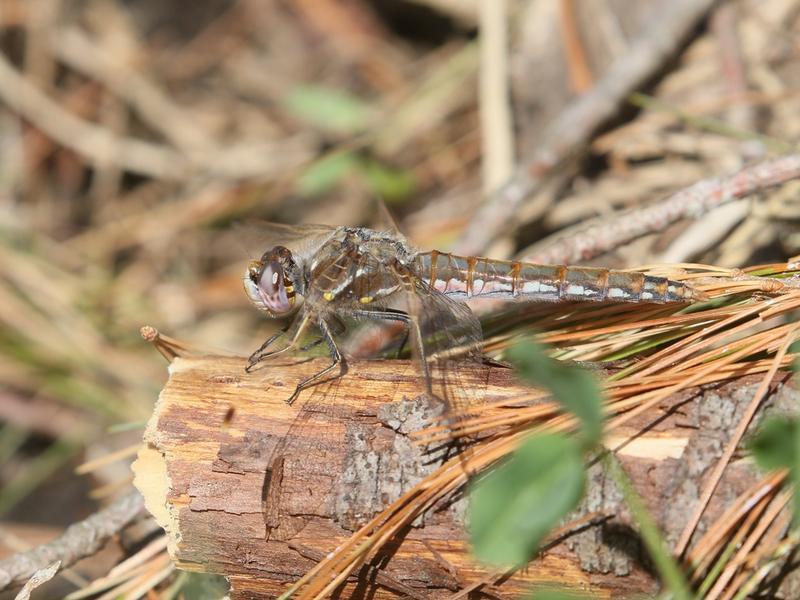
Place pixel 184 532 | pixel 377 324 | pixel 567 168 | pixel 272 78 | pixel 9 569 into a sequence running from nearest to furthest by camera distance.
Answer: pixel 184 532
pixel 9 569
pixel 377 324
pixel 567 168
pixel 272 78

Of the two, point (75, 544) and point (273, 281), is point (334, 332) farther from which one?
point (75, 544)

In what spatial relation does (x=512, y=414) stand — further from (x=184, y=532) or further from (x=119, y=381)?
(x=119, y=381)

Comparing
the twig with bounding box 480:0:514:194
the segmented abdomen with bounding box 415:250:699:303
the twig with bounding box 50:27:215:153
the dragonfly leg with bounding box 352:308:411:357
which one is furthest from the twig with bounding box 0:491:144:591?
the twig with bounding box 50:27:215:153

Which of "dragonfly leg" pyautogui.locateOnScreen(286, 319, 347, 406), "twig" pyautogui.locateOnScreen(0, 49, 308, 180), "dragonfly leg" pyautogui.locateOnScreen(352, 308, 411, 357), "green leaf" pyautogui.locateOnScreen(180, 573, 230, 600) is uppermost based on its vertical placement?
"twig" pyautogui.locateOnScreen(0, 49, 308, 180)

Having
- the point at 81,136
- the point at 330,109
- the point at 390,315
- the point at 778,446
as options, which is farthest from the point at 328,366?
the point at 81,136

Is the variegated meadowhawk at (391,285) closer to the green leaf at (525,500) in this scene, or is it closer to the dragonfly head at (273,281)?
the dragonfly head at (273,281)

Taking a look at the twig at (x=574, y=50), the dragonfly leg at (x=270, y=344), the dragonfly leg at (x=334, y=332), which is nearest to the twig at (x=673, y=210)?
the dragonfly leg at (x=334, y=332)

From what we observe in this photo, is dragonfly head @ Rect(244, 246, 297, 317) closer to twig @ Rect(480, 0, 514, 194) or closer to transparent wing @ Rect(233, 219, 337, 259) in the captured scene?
transparent wing @ Rect(233, 219, 337, 259)

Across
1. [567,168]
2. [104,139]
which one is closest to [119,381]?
[104,139]
